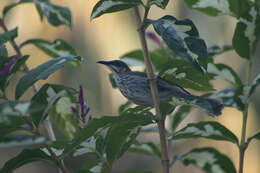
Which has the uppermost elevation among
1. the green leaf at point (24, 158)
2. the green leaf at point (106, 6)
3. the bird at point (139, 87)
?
the green leaf at point (106, 6)

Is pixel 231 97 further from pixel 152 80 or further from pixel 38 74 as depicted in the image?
pixel 38 74

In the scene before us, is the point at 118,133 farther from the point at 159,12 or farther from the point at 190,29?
the point at 159,12

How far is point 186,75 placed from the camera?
132 centimetres

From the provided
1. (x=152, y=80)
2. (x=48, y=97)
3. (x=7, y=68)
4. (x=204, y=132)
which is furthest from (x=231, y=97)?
(x=7, y=68)

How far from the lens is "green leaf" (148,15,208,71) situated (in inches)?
39.4

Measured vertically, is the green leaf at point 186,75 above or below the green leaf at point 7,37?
below

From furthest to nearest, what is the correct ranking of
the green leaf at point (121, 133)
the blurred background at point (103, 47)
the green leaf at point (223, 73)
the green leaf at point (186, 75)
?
the blurred background at point (103, 47) → the green leaf at point (223, 73) → the green leaf at point (186, 75) → the green leaf at point (121, 133)

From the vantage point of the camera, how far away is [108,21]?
4844 mm

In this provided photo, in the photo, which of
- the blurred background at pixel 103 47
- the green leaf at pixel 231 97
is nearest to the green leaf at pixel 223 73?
the green leaf at pixel 231 97

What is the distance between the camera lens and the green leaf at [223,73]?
1.65m

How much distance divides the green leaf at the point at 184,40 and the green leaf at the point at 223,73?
1.95 ft

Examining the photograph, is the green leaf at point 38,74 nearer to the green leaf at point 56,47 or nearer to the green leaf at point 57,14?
the green leaf at point 56,47

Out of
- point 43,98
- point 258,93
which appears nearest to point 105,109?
point 258,93

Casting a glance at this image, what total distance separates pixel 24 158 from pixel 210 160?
28.3 inches
